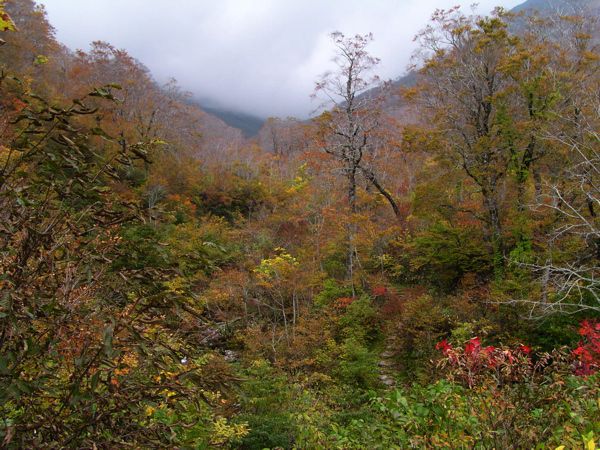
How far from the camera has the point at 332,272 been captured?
14516 millimetres

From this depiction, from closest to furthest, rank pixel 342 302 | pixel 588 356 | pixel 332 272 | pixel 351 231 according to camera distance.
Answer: pixel 588 356 → pixel 342 302 → pixel 351 231 → pixel 332 272

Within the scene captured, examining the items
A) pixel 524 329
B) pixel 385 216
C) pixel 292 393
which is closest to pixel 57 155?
pixel 292 393

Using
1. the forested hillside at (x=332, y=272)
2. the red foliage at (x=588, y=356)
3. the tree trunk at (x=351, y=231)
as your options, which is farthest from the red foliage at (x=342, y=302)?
the red foliage at (x=588, y=356)

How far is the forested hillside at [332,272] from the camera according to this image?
199cm

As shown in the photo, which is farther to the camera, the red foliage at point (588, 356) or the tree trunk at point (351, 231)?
the tree trunk at point (351, 231)

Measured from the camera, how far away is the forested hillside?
1.99 metres

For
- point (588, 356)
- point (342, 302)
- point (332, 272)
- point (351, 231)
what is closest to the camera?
point (588, 356)

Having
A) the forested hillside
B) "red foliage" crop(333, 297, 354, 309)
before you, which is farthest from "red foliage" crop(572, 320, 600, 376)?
"red foliage" crop(333, 297, 354, 309)

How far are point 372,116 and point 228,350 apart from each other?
9.68m

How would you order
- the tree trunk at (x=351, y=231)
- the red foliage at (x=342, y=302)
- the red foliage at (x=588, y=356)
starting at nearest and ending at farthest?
the red foliage at (x=588, y=356)
the red foliage at (x=342, y=302)
the tree trunk at (x=351, y=231)

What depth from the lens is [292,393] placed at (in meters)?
7.25

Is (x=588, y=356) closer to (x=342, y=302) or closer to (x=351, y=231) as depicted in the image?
(x=342, y=302)

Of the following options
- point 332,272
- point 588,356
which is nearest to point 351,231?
point 332,272

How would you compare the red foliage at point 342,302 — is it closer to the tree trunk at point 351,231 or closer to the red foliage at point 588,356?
the tree trunk at point 351,231
